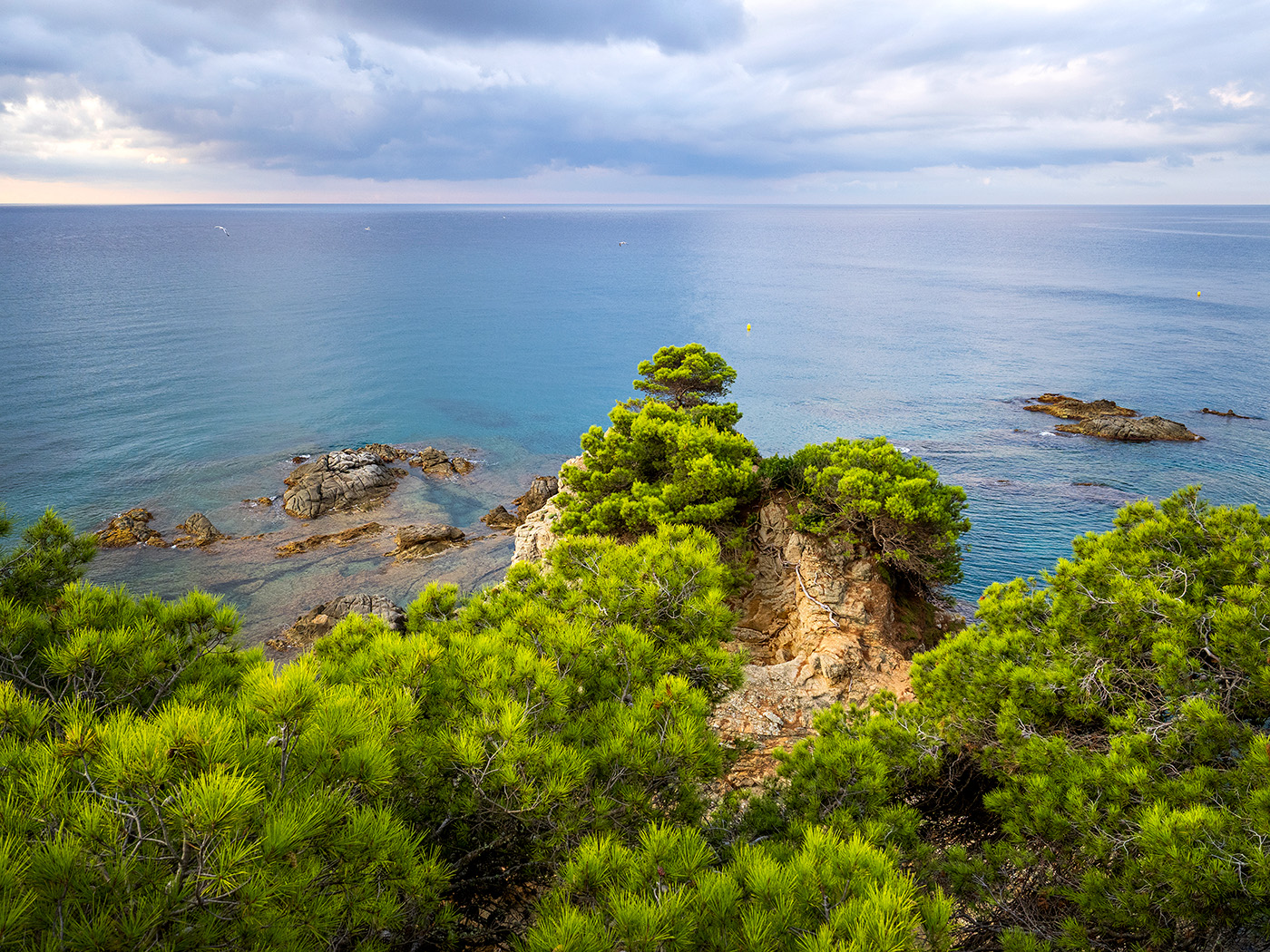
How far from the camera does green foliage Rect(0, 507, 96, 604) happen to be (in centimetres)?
678

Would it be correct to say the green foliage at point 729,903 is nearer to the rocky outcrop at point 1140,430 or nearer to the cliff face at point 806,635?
the cliff face at point 806,635

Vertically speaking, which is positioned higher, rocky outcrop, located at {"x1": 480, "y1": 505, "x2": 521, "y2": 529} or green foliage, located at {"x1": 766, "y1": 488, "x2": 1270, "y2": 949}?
green foliage, located at {"x1": 766, "y1": 488, "x2": 1270, "y2": 949}

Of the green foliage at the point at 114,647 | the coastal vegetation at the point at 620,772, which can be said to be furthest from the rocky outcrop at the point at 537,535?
the green foliage at the point at 114,647

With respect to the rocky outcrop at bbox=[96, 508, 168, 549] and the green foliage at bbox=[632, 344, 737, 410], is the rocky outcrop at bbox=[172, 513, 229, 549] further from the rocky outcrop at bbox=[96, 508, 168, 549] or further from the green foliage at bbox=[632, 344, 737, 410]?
the green foliage at bbox=[632, 344, 737, 410]

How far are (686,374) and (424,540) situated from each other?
13832 millimetres

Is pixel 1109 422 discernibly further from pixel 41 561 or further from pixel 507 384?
pixel 41 561

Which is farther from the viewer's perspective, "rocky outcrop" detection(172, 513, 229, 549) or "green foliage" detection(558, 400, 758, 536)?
"rocky outcrop" detection(172, 513, 229, 549)

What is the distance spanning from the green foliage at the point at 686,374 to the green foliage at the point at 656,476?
462cm

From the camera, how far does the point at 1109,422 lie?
129 feet

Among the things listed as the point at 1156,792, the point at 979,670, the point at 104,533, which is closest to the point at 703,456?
the point at 979,670

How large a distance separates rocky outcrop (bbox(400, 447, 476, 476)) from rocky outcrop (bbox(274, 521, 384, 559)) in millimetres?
6910

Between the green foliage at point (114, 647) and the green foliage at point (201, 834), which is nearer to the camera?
the green foliage at point (201, 834)

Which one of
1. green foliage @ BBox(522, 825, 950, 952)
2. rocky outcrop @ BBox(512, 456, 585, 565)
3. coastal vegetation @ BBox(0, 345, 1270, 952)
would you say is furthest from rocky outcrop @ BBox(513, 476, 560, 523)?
green foliage @ BBox(522, 825, 950, 952)

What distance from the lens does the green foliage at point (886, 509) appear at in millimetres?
15656
